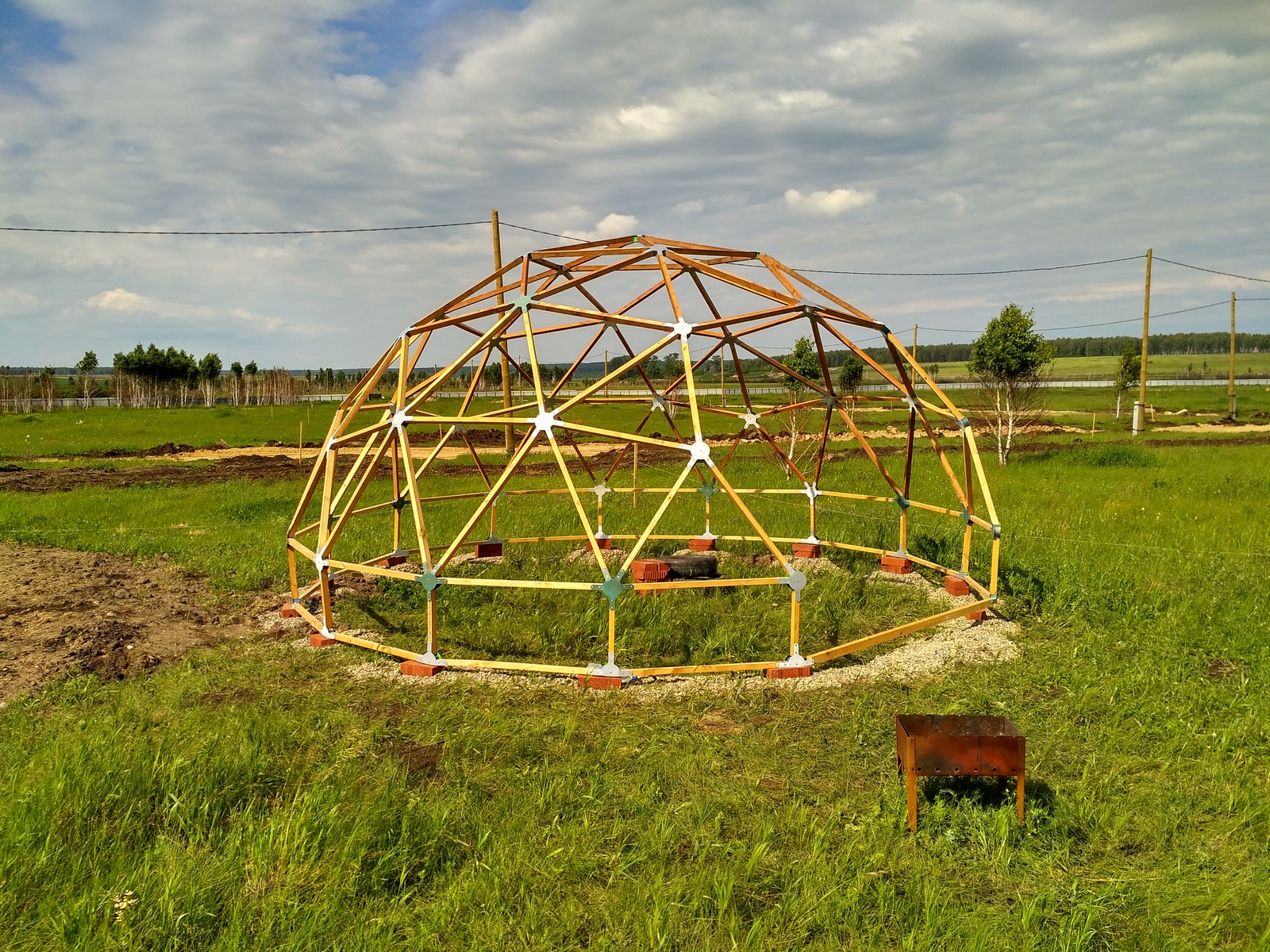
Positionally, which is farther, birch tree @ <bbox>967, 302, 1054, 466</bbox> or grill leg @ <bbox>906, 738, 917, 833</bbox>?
birch tree @ <bbox>967, 302, 1054, 466</bbox>

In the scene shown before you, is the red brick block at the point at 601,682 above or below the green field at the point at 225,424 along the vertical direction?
below

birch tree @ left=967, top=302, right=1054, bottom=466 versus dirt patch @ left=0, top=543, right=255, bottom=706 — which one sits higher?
birch tree @ left=967, top=302, right=1054, bottom=466

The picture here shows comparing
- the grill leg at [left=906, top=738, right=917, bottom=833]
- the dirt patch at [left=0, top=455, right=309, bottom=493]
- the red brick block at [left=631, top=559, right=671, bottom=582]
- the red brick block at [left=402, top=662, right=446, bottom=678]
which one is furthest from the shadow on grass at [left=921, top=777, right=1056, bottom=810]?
the dirt patch at [left=0, top=455, right=309, bottom=493]

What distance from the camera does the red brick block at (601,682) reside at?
8.34 metres

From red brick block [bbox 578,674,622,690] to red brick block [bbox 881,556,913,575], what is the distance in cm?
664

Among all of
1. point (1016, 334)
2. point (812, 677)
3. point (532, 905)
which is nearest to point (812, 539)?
point (812, 677)

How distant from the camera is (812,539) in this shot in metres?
14.2

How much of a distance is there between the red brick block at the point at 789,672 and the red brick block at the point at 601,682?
180 centimetres

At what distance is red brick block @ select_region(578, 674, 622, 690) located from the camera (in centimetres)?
834

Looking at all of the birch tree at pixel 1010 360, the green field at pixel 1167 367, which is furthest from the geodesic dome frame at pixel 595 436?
the green field at pixel 1167 367

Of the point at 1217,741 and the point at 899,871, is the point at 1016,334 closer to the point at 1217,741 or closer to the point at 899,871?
the point at 1217,741

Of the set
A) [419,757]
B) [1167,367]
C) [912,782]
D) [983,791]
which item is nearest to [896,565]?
[983,791]

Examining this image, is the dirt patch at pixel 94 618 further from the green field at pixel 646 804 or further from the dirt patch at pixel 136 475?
the dirt patch at pixel 136 475

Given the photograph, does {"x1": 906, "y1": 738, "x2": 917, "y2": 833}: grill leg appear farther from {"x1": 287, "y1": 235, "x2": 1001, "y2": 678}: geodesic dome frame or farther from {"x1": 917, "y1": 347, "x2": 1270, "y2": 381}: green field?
{"x1": 917, "y1": 347, "x2": 1270, "y2": 381}: green field
